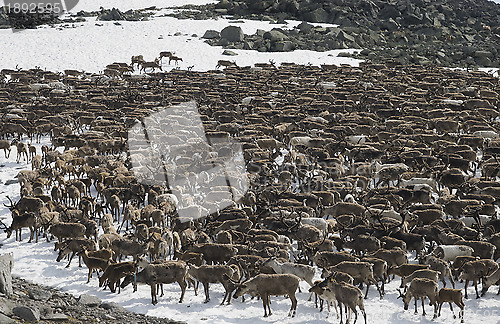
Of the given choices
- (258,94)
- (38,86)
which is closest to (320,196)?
(258,94)

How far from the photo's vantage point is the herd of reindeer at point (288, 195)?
44.8 ft

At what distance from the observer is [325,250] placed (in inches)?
598

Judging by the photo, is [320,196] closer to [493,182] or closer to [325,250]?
[325,250]

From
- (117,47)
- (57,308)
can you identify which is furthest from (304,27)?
(57,308)

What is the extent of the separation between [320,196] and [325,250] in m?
4.49

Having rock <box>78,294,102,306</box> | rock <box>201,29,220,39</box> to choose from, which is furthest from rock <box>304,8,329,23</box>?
rock <box>78,294,102,306</box>

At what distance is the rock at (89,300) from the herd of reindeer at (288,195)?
741mm

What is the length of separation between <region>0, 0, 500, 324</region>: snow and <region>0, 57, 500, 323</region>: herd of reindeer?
0.38 m

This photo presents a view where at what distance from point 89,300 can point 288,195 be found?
9143 millimetres

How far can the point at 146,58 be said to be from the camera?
2338 inches

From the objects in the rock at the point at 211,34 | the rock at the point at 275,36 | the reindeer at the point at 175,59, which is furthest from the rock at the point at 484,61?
the reindeer at the point at 175,59

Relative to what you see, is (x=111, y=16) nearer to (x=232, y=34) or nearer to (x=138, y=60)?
(x=232, y=34)

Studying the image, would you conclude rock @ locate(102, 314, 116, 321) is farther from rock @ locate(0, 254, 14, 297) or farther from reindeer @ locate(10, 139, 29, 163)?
reindeer @ locate(10, 139, 29, 163)

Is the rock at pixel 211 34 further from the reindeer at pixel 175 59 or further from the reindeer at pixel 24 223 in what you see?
the reindeer at pixel 24 223
